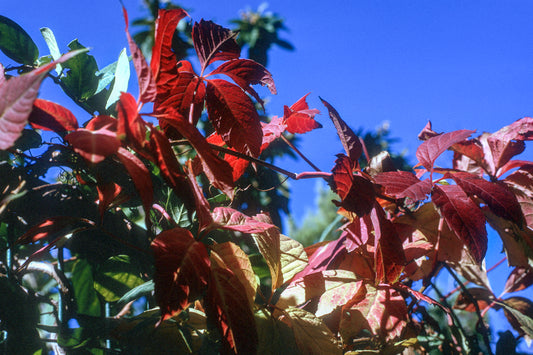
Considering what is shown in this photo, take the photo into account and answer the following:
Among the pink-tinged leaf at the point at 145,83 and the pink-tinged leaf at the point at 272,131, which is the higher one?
the pink-tinged leaf at the point at 272,131

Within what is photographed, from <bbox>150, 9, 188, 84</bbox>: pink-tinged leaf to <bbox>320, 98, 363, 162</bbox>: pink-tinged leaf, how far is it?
177 millimetres

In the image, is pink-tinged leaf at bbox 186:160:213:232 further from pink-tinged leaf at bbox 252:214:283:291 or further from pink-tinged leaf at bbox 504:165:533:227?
pink-tinged leaf at bbox 504:165:533:227

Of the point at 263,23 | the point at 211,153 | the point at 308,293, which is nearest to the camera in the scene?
the point at 211,153

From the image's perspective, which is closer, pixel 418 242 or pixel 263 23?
pixel 418 242

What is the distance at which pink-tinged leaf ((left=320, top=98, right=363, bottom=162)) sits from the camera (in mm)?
401

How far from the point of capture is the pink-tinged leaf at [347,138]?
1.32 ft

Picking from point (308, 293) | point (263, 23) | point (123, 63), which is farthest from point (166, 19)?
point (263, 23)

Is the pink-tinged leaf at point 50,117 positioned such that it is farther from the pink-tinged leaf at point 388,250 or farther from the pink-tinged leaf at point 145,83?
the pink-tinged leaf at point 388,250

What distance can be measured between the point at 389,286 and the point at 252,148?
0.22 meters

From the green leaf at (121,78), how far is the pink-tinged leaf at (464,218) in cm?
39

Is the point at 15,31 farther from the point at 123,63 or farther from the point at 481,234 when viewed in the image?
Result: the point at 481,234

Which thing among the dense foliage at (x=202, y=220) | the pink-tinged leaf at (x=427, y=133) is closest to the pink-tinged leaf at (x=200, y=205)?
the dense foliage at (x=202, y=220)

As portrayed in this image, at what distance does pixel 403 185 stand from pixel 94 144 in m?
0.29

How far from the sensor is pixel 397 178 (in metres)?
0.39
